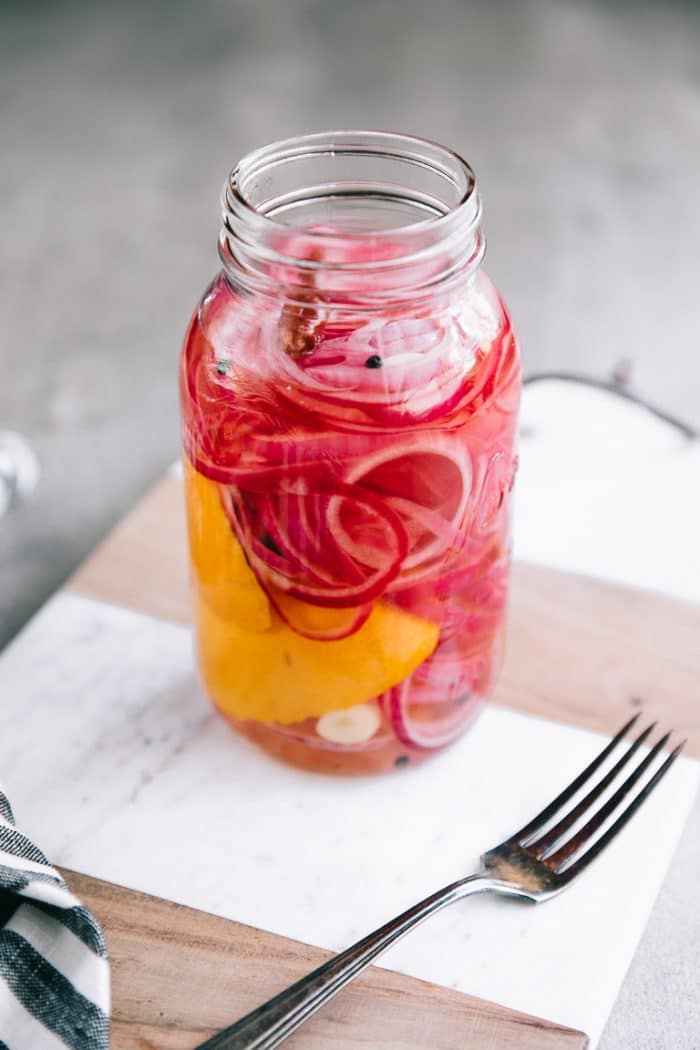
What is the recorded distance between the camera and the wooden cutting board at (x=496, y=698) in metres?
0.57

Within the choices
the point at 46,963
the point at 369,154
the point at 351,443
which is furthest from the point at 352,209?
the point at 46,963

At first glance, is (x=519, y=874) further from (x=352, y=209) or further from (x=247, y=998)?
(x=352, y=209)

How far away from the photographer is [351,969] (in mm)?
562

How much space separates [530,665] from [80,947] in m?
0.35

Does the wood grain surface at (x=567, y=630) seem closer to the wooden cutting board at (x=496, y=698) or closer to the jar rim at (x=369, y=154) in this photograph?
the wooden cutting board at (x=496, y=698)

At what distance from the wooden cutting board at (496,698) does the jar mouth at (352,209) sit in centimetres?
31

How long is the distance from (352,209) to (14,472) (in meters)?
0.50

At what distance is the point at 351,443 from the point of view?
561 mm

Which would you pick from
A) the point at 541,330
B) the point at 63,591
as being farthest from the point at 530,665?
the point at 541,330

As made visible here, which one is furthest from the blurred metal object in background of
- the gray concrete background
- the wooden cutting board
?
the wooden cutting board

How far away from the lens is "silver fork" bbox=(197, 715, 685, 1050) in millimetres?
546

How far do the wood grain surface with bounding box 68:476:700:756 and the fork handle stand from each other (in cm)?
21

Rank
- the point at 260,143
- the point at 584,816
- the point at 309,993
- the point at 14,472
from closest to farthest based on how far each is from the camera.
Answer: the point at 309,993 → the point at 584,816 → the point at 14,472 → the point at 260,143

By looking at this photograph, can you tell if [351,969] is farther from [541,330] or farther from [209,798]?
[541,330]
